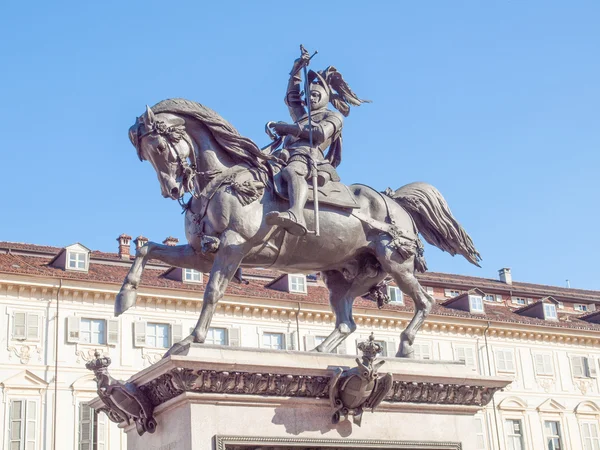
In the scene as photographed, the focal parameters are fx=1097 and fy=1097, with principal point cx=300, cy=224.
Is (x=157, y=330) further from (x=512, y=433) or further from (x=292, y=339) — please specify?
(x=512, y=433)

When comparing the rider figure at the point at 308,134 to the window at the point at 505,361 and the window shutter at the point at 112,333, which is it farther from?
the window at the point at 505,361

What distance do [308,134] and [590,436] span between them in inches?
1751

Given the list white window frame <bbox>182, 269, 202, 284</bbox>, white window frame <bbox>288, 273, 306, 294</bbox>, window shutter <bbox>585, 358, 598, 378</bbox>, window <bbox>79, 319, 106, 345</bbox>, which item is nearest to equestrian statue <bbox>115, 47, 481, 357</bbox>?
window <bbox>79, 319, 106, 345</bbox>

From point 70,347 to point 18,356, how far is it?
6.85ft

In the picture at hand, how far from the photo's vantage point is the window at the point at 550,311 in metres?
56.7

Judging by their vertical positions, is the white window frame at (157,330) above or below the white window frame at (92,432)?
above

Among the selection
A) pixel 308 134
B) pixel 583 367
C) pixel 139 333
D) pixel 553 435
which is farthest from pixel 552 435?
pixel 308 134

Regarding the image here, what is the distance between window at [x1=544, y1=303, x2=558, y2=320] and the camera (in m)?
56.7

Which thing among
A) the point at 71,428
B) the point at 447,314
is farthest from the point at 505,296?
the point at 71,428

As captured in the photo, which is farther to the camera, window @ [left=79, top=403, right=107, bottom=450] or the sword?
window @ [left=79, top=403, right=107, bottom=450]

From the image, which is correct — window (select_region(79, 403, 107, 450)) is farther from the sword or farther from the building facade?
the sword

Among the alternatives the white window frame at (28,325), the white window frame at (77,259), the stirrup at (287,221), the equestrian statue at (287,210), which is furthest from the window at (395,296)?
the stirrup at (287,221)

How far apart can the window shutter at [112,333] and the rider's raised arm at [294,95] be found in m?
31.4

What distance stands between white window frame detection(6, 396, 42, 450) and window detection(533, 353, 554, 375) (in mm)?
24762
